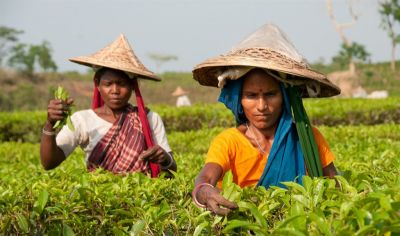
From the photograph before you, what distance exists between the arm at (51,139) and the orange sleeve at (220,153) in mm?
1164

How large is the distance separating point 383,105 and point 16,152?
25.0 ft

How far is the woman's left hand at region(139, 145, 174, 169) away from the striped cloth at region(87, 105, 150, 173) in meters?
0.33

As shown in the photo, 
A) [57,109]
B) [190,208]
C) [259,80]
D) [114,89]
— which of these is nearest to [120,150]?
[114,89]

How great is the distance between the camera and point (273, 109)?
122 inches

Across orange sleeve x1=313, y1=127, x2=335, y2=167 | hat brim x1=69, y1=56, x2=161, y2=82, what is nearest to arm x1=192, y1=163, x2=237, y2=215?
orange sleeve x1=313, y1=127, x2=335, y2=167

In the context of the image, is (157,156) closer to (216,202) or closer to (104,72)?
(104,72)

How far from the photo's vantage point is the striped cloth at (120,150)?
4422mm

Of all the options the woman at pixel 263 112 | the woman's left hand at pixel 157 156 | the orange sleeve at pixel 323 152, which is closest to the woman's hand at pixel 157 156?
the woman's left hand at pixel 157 156

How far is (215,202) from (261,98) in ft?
3.01

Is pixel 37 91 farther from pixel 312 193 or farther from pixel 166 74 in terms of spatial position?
pixel 312 193

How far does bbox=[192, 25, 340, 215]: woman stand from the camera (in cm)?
298

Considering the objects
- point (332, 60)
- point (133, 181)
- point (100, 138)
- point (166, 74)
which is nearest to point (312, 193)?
point (133, 181)

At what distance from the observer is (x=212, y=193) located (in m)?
2.32

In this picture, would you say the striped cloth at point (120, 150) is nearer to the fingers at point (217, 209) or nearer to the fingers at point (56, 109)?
the fingers at point (56, 109)
